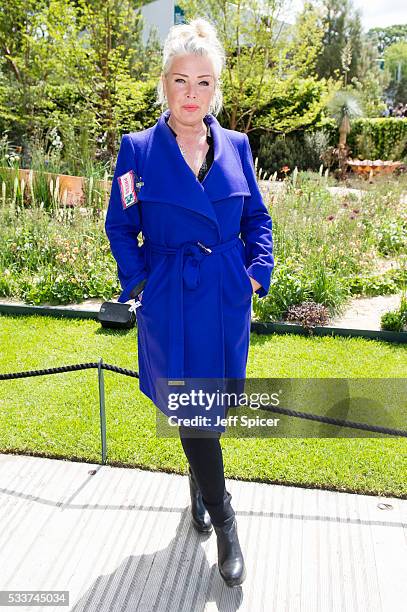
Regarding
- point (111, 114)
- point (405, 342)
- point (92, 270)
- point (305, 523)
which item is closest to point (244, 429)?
point (305, 523)

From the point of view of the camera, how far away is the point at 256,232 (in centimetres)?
228

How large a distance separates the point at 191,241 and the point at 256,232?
332 millimetres

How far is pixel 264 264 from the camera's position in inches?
86.3

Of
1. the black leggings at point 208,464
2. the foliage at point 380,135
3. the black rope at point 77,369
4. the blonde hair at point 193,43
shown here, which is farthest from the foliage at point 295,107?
the black leggings at point 208,464

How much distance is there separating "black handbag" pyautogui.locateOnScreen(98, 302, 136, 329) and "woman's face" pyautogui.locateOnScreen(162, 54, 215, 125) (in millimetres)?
2711

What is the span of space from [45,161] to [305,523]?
6750 mm

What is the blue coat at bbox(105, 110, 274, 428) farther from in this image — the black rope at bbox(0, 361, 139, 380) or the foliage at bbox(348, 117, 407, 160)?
the foliage at bbox(348, 117, 407, 160)

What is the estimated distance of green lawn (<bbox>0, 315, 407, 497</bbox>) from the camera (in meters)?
3.00

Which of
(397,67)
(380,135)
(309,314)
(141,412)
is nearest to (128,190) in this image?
(141,412)

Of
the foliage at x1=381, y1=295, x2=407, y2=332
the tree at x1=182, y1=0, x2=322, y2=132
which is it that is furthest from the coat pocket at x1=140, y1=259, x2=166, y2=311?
the tree at x1=182, y1=0, x2=322, y2=132

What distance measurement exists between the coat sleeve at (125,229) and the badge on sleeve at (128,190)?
0.09 feet

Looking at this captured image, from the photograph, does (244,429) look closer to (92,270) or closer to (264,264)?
(264,264)

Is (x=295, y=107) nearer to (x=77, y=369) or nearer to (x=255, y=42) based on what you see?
(x=255, y=42)

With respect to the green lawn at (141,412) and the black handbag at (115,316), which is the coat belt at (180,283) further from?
the black handbag at (115,316)
